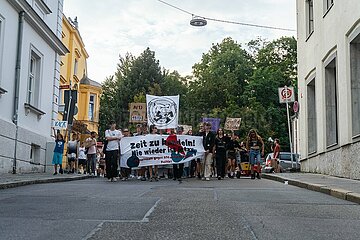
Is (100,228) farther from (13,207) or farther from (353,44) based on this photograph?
(353,44)

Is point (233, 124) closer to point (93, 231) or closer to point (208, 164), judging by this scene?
point (208, 164)

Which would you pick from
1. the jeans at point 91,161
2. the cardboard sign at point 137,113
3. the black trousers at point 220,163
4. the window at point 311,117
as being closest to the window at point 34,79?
the jeans at point 91,161

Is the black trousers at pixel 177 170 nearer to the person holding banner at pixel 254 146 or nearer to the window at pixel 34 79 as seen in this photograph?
the person holding banner at pixel 254 146

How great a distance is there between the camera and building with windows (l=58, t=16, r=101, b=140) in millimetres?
38088

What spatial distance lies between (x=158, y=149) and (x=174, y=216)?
10938 millimetres

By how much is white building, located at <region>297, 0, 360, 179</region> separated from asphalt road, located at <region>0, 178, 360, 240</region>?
636 centimetres

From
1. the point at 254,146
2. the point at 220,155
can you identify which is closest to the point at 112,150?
the point at 220,155

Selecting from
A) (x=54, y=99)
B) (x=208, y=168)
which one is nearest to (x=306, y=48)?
(x=208, y=168)

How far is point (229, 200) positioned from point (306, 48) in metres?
15.1

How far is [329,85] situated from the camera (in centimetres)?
1953

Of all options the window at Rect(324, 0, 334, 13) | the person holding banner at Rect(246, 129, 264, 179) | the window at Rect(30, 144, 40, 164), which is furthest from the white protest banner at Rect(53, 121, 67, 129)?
the window at Rect(324, 0, 334, 13)

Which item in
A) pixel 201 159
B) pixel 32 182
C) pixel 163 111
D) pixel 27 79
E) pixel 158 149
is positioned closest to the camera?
pixel 32 182

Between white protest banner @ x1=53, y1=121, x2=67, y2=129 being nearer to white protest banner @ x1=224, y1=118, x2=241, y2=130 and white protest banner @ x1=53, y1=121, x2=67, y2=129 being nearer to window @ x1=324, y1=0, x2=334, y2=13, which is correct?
white protest banner @ x1=224, y1=118, x2=241, y2=130

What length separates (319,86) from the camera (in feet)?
66.9
